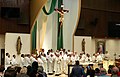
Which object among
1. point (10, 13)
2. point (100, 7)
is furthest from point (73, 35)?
point (10, 13)

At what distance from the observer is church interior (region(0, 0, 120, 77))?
635 inches

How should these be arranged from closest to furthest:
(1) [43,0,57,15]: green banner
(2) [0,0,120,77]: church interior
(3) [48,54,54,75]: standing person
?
(3) [48,54,54,75]: standing person, (2) [0,0,120,77]: church interior, (1) [43,0,57,15]: green banner

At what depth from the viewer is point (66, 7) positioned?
69.9ft

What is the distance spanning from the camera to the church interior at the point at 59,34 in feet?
52.9

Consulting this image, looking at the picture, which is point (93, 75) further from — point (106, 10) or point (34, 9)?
point (106, 10)

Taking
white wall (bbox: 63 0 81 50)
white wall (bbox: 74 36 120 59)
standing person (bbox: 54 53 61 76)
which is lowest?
standing person (bbox: 54 53 61 76)

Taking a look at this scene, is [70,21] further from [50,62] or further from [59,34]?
[50,62]

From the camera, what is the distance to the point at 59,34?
68.8ft

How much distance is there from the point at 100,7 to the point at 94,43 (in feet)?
9.25

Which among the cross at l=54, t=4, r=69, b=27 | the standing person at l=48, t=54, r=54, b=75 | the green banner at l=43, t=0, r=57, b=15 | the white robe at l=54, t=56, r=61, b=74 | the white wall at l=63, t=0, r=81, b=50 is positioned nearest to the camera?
the standing person at l=48, t=54, r=54, b=75

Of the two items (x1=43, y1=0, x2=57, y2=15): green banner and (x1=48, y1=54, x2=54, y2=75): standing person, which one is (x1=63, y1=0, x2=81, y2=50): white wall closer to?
(x1=43, y1=0, x2=57, y2=15): green banner

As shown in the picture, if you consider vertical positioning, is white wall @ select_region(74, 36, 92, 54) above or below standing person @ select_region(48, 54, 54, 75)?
above

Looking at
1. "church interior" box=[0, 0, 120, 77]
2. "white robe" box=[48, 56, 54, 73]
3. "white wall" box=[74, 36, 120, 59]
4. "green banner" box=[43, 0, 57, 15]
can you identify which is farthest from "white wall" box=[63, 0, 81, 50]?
"white robe" box=[48, 56, 54, 73]

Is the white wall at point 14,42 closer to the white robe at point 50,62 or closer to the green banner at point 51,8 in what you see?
the white robe at point 50,62
